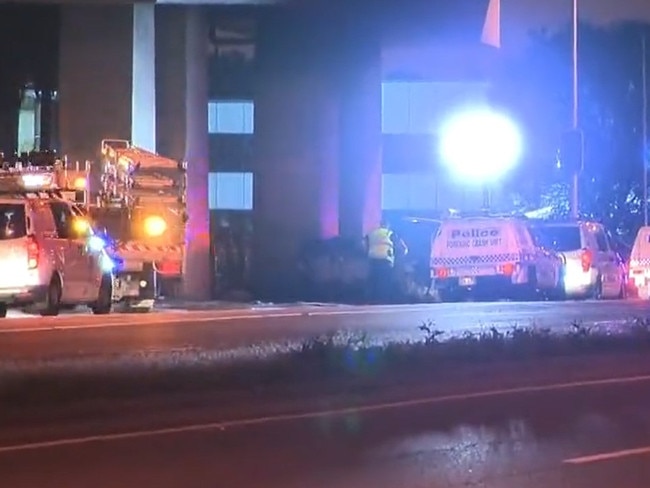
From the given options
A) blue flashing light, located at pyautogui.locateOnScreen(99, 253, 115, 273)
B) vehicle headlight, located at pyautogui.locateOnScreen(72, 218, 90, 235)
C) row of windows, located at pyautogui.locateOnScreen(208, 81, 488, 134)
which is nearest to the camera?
vehicle headlight, located at pyautogui.locateOnScreen(72, 218, 90, 235)

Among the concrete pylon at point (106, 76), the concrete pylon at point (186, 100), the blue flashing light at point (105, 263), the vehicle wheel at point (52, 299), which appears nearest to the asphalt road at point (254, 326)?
the vehicle wheel at point (52, 299)

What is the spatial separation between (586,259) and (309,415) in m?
16.7

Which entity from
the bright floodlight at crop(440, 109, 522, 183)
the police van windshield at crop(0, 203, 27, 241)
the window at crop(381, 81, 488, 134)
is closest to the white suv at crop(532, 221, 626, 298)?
the bright floodlight at crop(440, 109, 522, 183)

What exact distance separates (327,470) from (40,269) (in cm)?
1224

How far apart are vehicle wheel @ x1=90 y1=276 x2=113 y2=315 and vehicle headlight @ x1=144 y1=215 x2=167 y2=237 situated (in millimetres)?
3816

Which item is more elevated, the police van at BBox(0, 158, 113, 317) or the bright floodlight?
the bright floodlight

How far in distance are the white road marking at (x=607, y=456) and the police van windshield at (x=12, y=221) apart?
41.3 ft

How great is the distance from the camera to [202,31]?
4131 centimetres

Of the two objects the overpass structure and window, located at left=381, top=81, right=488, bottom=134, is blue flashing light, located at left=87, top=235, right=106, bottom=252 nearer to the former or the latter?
the overpass structure

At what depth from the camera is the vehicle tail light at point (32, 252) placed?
20.8m

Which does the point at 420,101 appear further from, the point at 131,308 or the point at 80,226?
the point at 80,226

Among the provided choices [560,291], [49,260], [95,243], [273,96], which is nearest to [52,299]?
[49,260]

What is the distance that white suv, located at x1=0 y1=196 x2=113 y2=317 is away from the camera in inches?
817

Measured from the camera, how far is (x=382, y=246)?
35.5 meters
